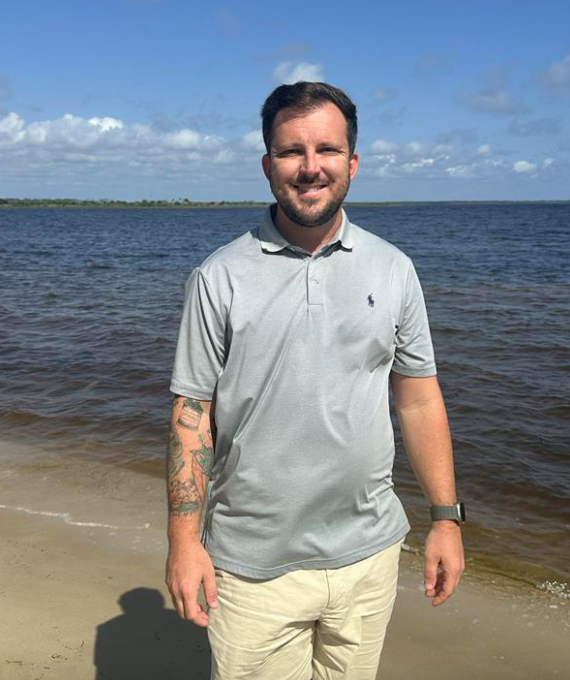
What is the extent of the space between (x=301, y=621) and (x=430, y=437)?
32.5 inches

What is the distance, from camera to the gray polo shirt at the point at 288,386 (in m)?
2.19

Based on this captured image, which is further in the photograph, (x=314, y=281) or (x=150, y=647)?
(x=150, y=647)

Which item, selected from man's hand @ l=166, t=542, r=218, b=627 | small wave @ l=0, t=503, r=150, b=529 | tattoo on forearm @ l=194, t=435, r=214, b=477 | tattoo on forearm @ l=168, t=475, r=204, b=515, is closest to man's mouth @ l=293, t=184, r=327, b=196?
tattoo on forearm @ l=194, t=435, r=214, b=477

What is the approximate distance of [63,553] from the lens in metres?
4.71

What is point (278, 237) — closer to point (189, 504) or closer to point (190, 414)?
point (190, 414)

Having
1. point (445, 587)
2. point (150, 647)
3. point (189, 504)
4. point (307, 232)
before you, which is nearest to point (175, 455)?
point (189, 504)

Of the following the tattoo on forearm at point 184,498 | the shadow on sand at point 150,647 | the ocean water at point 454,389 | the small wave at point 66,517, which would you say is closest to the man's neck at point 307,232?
the tattoo on forearm at point 184,498

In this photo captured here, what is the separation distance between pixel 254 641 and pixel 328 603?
280 millimetres

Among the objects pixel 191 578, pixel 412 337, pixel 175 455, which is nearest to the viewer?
pixel 191 578

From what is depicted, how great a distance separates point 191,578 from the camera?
2.19 metres

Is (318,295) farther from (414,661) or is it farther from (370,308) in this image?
(414,661)

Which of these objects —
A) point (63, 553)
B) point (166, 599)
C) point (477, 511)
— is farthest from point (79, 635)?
point (477, 511)

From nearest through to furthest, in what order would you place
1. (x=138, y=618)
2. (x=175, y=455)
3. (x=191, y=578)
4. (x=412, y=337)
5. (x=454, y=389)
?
(x=191, y=578)
(x=175, y=455)
(x=412, y=337)
(x=138, y=618)
(x=454, y=389)

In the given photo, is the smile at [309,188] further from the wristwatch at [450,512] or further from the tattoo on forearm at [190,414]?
the wristwatch at [450,512]
